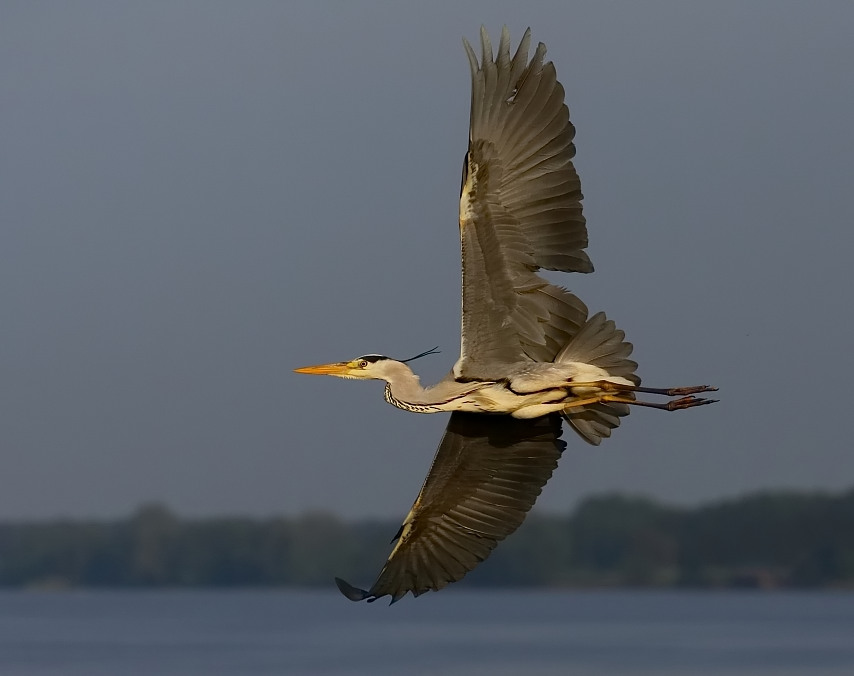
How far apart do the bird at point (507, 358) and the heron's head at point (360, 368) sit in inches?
0.4

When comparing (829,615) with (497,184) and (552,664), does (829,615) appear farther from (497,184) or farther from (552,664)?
(497,184)

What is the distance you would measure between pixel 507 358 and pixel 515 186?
1237 millimetres

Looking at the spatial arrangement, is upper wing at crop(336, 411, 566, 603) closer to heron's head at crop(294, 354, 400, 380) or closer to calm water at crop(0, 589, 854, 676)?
heron's head at crop(294, 354, 400, 380)

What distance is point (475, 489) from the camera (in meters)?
11.7

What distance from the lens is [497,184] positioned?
10391mm

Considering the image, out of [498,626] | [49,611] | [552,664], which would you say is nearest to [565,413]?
[552,664]

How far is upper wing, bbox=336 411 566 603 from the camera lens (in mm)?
11586

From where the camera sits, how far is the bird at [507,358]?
1040cm

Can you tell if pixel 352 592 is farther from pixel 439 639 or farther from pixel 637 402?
pixel 439 639

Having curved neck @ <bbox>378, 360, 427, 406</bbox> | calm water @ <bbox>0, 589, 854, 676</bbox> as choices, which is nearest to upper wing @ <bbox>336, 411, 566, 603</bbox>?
curved neck @ <bbox>378, 360, 427, 406</bbox>

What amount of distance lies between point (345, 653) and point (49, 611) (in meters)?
32.3

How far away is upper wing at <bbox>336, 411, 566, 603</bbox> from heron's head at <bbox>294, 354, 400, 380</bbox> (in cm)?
75

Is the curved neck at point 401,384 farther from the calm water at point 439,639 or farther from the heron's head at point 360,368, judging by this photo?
the calm water at point 439,639

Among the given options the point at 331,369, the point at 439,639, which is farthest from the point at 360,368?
the point at 439,639
